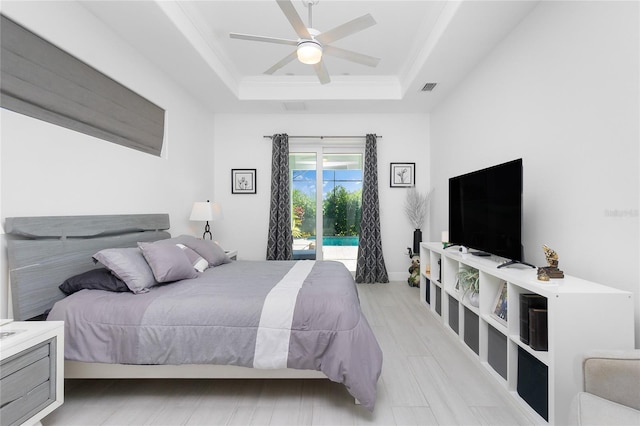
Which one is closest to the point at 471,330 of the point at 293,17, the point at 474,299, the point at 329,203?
the point at 474,299

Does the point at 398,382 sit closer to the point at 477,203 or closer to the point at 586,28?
the point at 477,203

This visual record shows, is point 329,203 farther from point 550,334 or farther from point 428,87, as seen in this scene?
point 550,334

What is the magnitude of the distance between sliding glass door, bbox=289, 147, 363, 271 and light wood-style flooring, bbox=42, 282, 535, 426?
2788mm

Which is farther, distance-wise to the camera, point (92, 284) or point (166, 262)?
point (166, 262)

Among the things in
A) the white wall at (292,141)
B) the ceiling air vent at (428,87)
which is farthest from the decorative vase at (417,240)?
the ceiling air vent at (428,87)

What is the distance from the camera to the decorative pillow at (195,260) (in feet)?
8.52

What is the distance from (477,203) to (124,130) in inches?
128

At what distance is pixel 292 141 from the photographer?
4.84m

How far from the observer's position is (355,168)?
16.2 feet

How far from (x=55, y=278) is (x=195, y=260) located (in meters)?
0.94

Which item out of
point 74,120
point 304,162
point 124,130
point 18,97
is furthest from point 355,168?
point 18,97

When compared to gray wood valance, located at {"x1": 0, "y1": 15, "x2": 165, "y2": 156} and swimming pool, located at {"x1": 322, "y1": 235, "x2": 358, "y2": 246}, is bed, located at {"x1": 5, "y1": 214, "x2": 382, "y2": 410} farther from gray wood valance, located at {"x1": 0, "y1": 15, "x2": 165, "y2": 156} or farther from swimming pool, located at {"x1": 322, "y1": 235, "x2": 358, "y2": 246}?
swimming pool, located at {"x1": 322, "y1": 235, "x2": 358, "y2": 246}

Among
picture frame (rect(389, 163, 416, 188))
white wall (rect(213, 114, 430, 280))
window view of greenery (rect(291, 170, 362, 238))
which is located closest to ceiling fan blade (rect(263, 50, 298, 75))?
white wall (rect(213, 114, 430, 280))

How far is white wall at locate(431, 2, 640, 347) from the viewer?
1.59m
